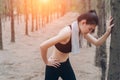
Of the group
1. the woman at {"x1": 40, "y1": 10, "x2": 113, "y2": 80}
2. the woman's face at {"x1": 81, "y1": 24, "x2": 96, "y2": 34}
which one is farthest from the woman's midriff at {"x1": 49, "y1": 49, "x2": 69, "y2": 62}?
the woman's face at {"x1": 81, "y1": 24, "x2": 96, "y2": 34}

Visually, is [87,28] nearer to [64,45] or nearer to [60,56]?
[64,45]

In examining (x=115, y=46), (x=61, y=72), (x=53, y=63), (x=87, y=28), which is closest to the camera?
(x=87, y=28)

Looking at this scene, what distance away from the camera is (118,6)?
4852mm

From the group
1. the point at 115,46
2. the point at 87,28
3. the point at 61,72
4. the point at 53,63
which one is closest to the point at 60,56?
the point at 53,63

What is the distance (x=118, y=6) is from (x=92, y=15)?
1.49 ft

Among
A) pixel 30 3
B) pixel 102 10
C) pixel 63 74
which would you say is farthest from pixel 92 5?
pixel 63 74

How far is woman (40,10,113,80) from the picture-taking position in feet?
15.0

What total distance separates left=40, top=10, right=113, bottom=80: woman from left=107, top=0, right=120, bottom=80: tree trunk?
9 cm

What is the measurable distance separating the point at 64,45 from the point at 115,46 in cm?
71

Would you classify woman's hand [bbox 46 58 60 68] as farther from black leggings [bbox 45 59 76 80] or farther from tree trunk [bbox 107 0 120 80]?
tree trunk [bbox 107 0 120 80]

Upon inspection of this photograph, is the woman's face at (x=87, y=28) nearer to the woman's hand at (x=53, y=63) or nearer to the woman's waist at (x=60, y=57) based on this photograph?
the woman's waist at (x=60, y=57)

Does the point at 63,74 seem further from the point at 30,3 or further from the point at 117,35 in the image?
the point at 30,3

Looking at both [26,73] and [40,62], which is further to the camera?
[40,62]

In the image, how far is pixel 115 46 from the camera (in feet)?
15.8
